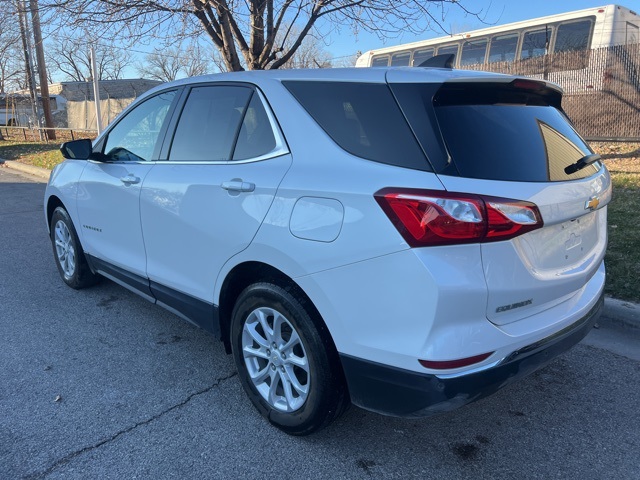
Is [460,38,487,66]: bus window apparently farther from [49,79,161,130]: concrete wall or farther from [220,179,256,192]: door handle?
[220,179,256,192]: door handle

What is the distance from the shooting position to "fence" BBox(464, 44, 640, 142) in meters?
11.1

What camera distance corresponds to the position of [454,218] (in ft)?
6.36

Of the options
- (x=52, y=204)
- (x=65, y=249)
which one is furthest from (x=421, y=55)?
(x=65, y=249)

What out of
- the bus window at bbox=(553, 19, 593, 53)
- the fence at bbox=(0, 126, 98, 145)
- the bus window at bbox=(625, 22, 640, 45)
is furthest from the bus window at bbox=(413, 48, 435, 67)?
the fence at bbox=(0, 126, 98, 145)

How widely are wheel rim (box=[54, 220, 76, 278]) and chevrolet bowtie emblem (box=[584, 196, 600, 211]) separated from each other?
404 centimetres

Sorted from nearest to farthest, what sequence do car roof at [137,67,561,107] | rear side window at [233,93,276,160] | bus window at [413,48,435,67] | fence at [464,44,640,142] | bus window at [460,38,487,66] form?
car roof at [137,67,561,107] → rear side window at [233,93,276,160] → fence at [464,44,640,142] → bus window at [460,38,487,66] → bus window at [413,48,435,67]

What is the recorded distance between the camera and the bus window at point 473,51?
1480 cm

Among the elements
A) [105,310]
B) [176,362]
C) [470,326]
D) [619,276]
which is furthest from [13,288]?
[619,276]

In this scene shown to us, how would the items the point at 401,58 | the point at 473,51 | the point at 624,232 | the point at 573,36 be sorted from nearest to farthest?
the point at 624,232 < the point at 573,36 < the point at 473,51 < the point at 401,58

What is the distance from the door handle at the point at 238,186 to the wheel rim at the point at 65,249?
2.49 metres

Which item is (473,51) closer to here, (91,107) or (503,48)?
(503,48)

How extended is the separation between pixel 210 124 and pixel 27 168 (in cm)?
1376

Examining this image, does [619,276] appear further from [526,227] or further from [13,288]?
[13,288]

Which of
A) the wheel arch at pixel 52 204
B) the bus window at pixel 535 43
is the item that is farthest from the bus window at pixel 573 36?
the wheel arch at pixel 52 204
